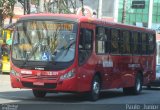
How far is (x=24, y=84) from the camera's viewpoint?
18.1 m

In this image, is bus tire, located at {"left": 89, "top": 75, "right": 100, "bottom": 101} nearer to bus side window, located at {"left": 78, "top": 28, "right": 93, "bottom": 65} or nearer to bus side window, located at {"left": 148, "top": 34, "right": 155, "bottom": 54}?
bus side window, located at {"left": 78, "top": 28, "right": 93, "bottom": 65}

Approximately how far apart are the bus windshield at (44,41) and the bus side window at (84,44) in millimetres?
327

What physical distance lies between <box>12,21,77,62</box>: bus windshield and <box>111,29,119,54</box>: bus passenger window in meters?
3.07

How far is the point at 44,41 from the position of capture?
18.1 meters

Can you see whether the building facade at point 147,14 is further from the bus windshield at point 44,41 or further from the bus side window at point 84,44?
the bus windshield at point 44,41

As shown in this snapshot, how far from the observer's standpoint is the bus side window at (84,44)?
17984 millimetres

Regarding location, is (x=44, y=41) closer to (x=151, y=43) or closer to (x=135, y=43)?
(x=135, y=43)

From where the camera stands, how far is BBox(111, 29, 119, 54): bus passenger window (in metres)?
20.7

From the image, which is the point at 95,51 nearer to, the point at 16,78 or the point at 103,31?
the point at 103,31

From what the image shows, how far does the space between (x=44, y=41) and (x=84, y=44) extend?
1325 millimetres

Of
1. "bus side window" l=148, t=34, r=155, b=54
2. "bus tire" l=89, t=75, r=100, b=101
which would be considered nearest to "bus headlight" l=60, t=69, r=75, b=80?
"bus tire" l=89, t=75, r=100, b=101

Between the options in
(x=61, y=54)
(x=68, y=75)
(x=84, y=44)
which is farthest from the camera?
(x=84, y=44)

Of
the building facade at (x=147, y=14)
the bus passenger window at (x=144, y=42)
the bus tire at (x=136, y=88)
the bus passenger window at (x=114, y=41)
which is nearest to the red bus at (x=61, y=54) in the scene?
the bus passenger window at (x=114, y=41)

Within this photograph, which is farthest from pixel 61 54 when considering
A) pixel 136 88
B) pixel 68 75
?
pixel 136 88
